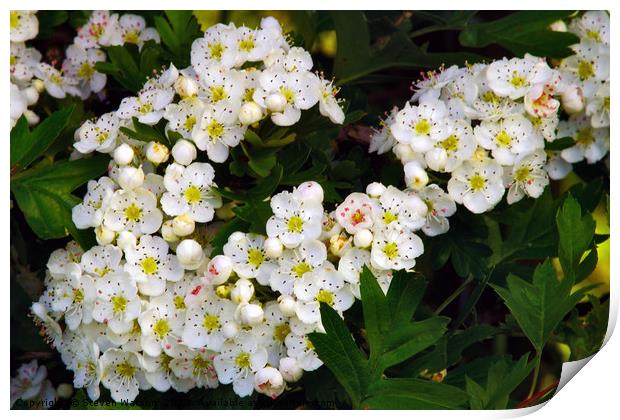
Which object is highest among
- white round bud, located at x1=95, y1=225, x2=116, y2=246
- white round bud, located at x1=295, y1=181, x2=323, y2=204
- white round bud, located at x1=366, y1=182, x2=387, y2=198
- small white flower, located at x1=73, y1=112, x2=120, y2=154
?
small white flower, located at x1=73, y1=112, x2=120, y2=154

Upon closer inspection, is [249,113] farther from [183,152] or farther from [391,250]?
[391,250]

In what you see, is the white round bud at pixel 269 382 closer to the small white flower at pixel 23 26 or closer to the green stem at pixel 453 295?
the green stem at pixel 453 295

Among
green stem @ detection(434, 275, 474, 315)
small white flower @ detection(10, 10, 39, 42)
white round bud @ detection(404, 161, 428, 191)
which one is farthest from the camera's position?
small white flower @ detection(10, 10, 39, 42)

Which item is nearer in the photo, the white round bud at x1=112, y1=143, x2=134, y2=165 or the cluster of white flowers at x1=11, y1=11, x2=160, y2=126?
the white round bud at x1=112, y1=143, x2=134, y2=165

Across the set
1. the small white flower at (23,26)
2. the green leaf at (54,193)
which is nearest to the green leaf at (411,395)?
the green leaf at (54,193)

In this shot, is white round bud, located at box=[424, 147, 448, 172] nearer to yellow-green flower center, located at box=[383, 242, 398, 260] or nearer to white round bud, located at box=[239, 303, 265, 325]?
yellow-green flower center, located at box=[383, 242, 398, 260]

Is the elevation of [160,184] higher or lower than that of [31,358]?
higher

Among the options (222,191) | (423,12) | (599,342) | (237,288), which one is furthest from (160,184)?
(599,342)

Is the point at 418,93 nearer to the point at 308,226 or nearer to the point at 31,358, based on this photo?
the point at 308,226

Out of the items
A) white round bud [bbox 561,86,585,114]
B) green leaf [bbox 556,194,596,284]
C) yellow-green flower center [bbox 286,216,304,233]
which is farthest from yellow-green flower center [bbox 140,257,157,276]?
white round bud [bbox 561,86,585,114]
